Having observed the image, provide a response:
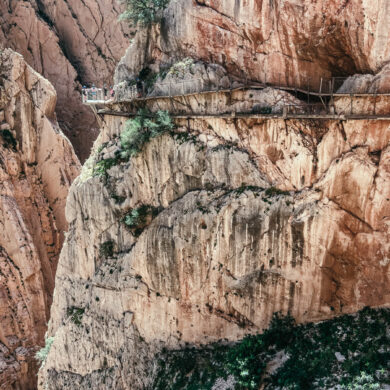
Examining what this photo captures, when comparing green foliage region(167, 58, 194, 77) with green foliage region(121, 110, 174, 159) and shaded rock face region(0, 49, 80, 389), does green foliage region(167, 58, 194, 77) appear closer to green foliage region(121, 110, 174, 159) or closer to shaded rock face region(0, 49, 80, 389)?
green foliage region(121, 110, 174, 159)

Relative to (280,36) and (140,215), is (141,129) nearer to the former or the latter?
(140,215)

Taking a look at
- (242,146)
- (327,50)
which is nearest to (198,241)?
(242,146)

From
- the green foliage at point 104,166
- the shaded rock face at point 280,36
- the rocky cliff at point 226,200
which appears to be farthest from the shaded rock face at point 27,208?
the shaded rock face at point 280,36

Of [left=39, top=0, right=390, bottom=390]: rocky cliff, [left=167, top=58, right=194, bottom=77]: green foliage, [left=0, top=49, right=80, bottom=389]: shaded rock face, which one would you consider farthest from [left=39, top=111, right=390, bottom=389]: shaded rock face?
[left=0, top=49, right=80, bottom=389]: shaded rock face

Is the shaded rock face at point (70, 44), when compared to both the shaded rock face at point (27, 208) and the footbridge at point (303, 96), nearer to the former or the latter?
the shaded rock face at point (27, 208)

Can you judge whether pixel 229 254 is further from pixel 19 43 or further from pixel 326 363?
pixel 19 43

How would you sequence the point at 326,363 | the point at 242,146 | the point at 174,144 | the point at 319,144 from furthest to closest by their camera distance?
the point at 174,144 < the point at 242,146 < the point at 319,144 < the point at 326,363
